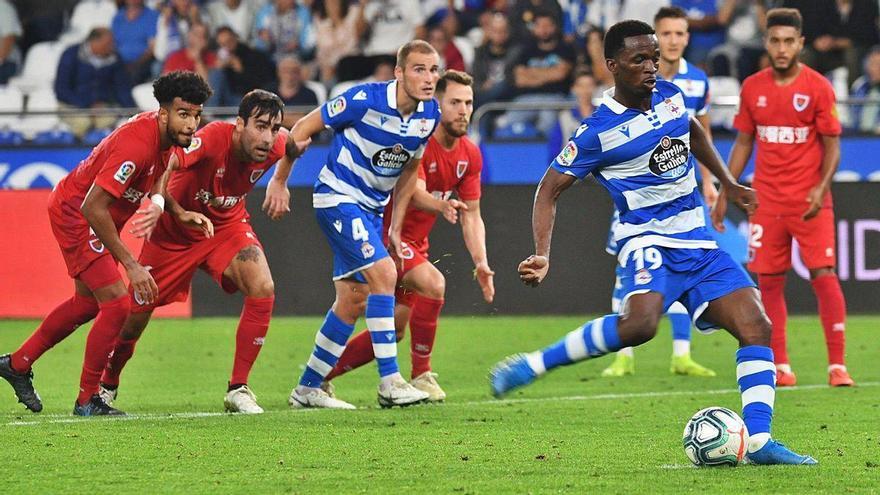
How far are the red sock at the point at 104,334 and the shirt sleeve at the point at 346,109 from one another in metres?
1.56

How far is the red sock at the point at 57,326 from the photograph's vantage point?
8.20 metres

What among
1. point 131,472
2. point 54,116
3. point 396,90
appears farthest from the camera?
point 54,116

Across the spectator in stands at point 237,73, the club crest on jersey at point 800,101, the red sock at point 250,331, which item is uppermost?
the spectator in stands at point 237,73

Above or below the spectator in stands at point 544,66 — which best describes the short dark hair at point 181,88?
below

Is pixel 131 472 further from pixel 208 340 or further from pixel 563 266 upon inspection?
pixel 563 266

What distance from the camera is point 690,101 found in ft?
32.9

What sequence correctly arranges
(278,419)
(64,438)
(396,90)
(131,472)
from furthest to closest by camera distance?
(396,90) < (278,419) < (64,438) < (131,472)

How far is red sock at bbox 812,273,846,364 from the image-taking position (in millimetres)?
9734

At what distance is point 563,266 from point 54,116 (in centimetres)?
621

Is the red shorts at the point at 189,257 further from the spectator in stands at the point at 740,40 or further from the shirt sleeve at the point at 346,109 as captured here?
the spectator in stands at the point at 740,40

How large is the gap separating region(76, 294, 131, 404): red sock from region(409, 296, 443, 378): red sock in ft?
6.86

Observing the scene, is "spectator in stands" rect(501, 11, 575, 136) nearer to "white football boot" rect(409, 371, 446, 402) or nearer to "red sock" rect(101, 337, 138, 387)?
"white football boot" rect(409, 371, 446, 402)

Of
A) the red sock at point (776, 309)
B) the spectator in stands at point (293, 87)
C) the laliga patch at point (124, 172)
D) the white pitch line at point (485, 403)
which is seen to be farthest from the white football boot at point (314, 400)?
the spectator in stands at point (293, 87)

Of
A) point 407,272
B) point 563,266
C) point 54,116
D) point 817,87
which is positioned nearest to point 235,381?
point 407,272
